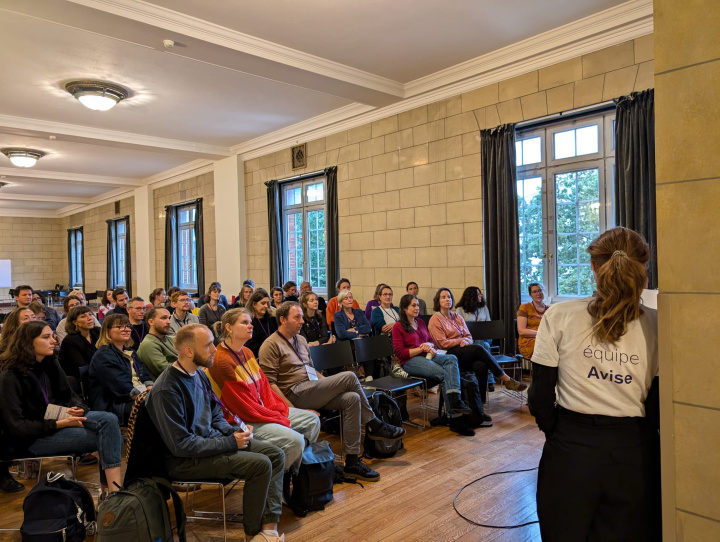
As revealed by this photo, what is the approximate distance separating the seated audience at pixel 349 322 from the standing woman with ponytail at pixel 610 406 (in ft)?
12.7

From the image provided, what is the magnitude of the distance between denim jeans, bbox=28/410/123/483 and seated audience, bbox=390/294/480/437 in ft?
7.95

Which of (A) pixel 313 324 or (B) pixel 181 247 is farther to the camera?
(B) pixel 181 247

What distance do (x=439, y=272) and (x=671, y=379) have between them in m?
5.31

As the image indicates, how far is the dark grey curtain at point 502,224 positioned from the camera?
5.95 m

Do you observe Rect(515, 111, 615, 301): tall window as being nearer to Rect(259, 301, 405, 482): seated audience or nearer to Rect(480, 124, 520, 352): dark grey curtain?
Rect(480, 124, 520, 352): dark grey curtain

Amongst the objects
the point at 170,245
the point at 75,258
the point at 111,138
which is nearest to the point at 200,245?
the point at 170,245

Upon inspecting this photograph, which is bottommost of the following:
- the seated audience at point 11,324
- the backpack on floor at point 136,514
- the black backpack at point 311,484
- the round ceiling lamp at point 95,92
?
the black backpack at point 311,484

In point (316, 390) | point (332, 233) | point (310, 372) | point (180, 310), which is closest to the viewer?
point (316, 390)

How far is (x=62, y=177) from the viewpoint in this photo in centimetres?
1260

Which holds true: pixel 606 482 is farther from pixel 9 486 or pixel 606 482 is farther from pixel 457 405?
pixel 9 486

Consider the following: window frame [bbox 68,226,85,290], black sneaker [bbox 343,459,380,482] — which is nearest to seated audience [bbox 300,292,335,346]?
black sneaker [bbox 343,459,380,482]

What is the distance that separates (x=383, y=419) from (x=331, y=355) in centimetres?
71

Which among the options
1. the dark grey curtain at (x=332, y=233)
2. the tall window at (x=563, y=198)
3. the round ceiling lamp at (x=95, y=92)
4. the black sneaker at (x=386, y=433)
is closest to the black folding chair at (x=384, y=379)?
the black sneaker at (x=386, y=433)

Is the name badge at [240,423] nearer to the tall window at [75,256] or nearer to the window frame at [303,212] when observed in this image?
the window frame at [303,212]
